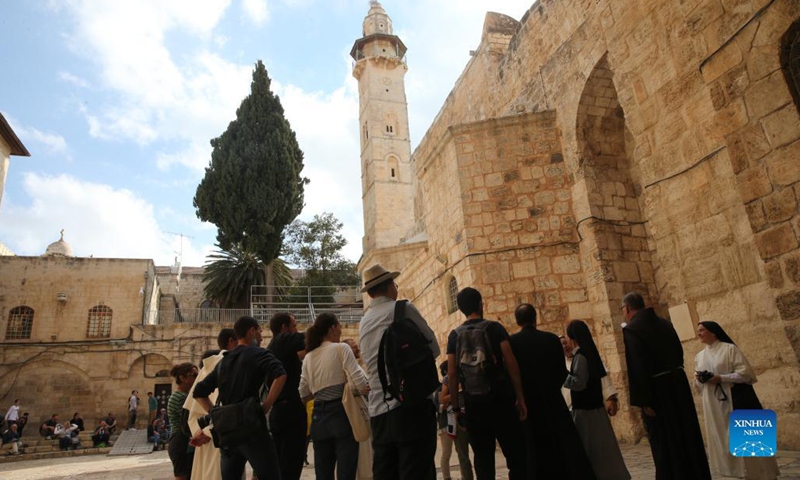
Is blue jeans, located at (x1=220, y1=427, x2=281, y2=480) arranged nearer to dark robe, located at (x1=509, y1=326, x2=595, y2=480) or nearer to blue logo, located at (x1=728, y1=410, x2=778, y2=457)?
dark robe, located at (x1=509, y1=326, x2=595, y2=480)

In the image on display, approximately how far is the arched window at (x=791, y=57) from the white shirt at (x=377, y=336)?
2686mm

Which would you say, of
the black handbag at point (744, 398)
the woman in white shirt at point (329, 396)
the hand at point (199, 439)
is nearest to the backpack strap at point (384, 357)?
the woman in white shirt at point (329, 396)

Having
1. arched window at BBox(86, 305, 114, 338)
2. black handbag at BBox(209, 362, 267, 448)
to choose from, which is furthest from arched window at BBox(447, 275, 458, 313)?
arched window at BBox(86, 305, 114, 338)

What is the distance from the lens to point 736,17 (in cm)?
343

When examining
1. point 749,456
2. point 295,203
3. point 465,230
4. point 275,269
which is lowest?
point 749,456

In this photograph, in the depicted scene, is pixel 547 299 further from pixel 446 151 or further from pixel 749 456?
pixel 749 456

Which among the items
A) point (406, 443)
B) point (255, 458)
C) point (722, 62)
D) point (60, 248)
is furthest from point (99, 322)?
point (722, 62)

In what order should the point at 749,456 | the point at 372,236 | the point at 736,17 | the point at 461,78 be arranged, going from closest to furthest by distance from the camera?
the point at 749,456, the point at 736,17, the point at 461,78, the point at 372,236

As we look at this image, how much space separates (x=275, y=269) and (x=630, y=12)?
2257 centimetres

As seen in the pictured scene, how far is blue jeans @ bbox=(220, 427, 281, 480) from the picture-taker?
9.60ft

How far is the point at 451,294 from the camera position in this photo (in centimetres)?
860

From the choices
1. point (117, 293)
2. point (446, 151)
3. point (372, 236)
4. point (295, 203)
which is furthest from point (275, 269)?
point (446, 151)

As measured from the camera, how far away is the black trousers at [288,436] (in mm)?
3559

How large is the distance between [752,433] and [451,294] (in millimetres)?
5521
